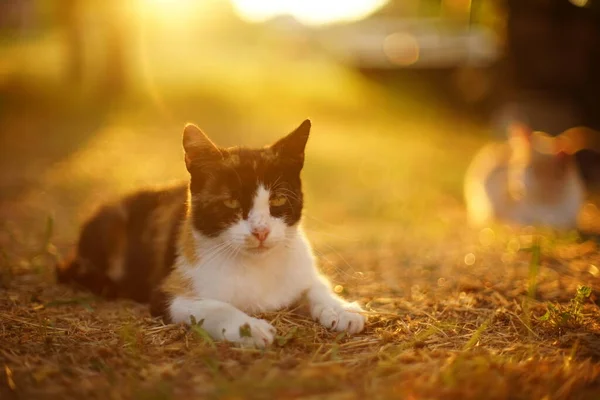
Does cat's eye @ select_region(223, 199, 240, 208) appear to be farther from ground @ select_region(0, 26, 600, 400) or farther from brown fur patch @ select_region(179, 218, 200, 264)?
ground @ select_region(0, 26, 600, 400)

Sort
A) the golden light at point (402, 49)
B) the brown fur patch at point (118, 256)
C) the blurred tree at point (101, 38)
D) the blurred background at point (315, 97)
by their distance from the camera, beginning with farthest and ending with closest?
the golden light at point (402, 49)
the blurred tree at point (101, 38)
the blurred background at point (315, 97)
the brown fur patch at point (118, 256)

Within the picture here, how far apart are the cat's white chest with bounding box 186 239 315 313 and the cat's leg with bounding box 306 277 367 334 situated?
0.12 m

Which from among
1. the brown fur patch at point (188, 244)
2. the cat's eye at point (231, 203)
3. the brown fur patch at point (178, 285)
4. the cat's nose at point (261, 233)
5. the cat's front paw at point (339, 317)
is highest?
the cat's eye at point (231, 203)

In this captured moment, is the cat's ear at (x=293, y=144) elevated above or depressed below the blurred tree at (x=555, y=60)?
below

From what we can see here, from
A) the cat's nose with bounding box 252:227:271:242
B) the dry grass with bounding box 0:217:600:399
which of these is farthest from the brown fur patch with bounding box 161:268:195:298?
the cat's nose with bounding box 252:227:271:242

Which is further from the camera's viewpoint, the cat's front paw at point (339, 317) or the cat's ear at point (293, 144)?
the cat's ear at point (293, 144)

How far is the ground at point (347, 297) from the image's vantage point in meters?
2.62

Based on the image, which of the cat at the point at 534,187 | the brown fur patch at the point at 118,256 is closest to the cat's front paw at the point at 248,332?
the brown fur patch at the point at 118,256

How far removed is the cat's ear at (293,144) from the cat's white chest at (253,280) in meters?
0.57

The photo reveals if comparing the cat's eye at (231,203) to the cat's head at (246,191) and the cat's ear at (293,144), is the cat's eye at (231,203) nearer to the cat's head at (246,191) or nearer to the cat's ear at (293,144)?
the cat's head at (246,191)

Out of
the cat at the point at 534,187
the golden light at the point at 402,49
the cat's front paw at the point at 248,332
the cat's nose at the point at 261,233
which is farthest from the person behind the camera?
the golden light at the point at 402,49

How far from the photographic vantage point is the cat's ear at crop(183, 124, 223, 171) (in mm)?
3350

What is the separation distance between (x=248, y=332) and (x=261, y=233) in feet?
1.72

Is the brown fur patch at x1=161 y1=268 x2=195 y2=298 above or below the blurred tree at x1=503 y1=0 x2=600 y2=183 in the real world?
below
